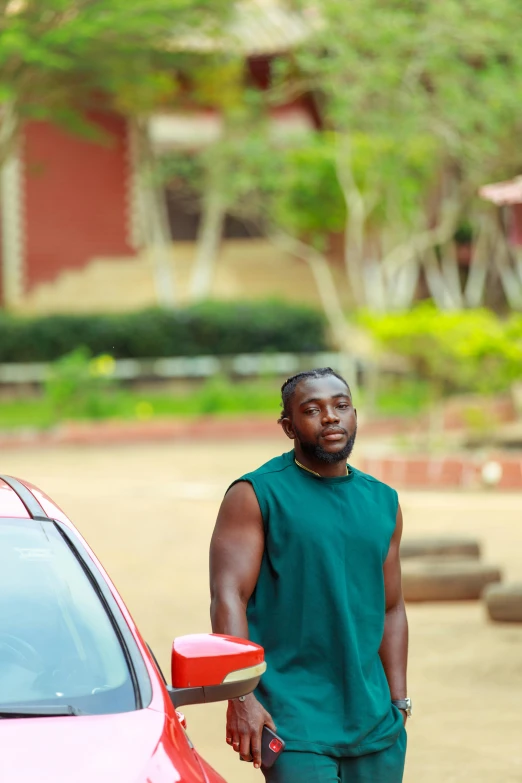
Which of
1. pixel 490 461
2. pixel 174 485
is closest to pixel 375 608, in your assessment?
pixel 490 461

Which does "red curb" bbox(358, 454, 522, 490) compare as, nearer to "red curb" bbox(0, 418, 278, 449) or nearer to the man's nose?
"red curb" bbox(0, 418, 278, 449)

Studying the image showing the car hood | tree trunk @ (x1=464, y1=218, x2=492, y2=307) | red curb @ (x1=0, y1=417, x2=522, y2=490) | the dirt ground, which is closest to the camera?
the car hood

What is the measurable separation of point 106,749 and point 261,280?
27.5 meters

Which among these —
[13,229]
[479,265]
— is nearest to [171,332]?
[13,229]

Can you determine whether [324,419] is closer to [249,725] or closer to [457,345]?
[249,725]

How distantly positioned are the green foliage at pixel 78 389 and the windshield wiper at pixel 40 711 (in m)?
16.9

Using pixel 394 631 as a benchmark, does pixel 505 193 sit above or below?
above

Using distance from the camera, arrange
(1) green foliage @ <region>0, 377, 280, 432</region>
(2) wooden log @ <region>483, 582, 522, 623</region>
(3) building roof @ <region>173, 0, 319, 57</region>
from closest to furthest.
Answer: (2) wooden log @ <region>483, 582, 522, 623</region>
(1) green foliage @ <region>0, 377, 280, 432</region>
(3) building roof @ <region>173, 0, 319, 57</region>

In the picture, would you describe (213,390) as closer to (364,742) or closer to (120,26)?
(120,26)

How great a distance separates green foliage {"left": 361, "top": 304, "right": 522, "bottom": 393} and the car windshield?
12183mm

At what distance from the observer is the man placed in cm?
325

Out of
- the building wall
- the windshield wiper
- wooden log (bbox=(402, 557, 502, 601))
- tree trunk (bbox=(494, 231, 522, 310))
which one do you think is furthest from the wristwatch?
the building wall

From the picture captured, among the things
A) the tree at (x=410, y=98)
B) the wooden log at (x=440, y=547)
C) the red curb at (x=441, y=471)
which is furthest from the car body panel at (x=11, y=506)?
the tree at (x=410, y=98)

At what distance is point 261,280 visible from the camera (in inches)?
1182
